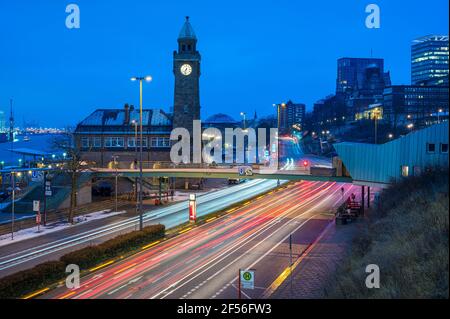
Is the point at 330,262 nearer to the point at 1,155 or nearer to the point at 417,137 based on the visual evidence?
the point at 417,137

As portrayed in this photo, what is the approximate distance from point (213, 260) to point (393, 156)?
17.4 metres

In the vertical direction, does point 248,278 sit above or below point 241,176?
below

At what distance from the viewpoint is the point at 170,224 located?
43.6 metres

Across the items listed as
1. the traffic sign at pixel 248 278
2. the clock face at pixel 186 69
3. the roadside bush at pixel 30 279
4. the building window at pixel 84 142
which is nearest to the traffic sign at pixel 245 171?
the roadside bush at pixel 30 279

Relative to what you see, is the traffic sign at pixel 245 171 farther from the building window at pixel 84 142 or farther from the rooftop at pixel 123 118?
the building window at pixel 84 142

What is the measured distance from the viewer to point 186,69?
7794cm

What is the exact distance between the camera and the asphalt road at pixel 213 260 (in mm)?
23266

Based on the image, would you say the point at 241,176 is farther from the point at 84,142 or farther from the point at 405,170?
the point at 84,142

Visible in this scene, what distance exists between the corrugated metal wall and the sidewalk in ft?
17.8

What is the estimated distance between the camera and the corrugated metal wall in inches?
1280

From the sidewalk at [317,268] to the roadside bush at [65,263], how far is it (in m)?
11.4

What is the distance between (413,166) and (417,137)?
222cm

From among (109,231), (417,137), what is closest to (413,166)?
(417,137)

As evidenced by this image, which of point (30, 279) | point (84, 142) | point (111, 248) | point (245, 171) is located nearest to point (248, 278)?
point (30, 279)
